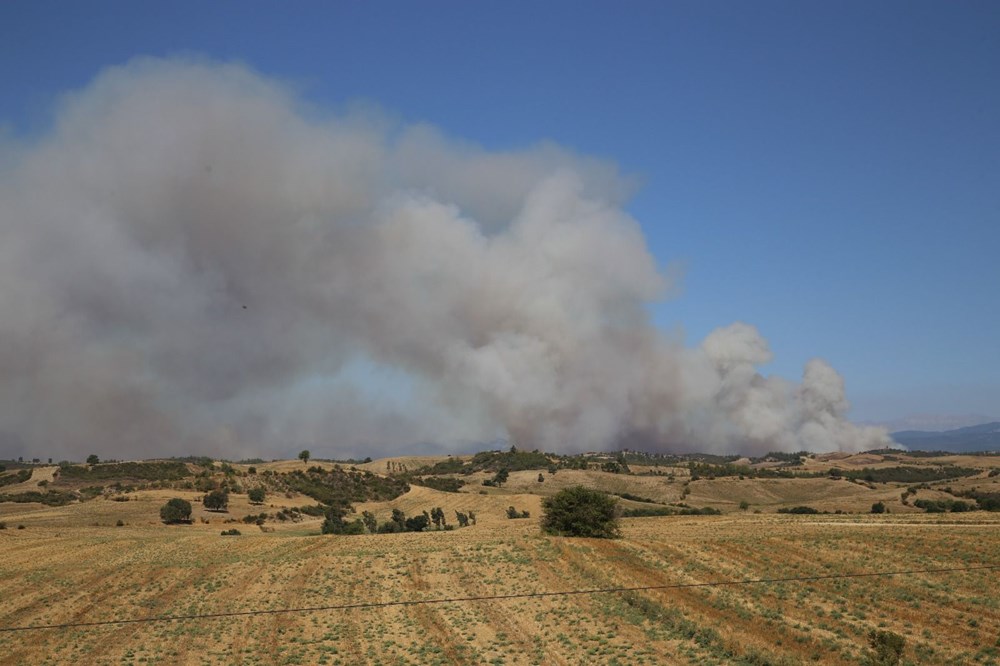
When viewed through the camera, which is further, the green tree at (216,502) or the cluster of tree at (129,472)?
the cluster of tree at (129,472)

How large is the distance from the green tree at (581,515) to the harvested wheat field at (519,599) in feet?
Result: 9.92

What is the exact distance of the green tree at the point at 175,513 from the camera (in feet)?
372

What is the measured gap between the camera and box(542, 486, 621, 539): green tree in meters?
72.7

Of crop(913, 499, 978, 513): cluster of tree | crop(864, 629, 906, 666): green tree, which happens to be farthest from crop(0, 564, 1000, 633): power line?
crop(913, 499, 978, 513): cluster of tree

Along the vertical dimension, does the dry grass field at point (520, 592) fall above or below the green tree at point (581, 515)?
below

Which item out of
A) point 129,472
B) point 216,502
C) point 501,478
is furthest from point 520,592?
point 129,472

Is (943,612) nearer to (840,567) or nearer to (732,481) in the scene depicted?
(840,567)

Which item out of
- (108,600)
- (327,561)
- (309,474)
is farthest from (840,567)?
(309,474)

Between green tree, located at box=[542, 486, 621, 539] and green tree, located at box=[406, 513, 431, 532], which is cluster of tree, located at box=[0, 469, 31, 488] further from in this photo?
green tree, located at box=[542, 486, 621, 539]

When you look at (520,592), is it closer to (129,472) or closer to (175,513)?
(175,513)

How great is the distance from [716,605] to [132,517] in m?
99.6

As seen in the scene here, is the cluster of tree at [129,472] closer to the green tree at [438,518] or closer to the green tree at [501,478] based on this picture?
the green tree at [501,478]

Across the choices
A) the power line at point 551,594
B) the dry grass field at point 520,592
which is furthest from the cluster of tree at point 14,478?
the power line at point 551,594

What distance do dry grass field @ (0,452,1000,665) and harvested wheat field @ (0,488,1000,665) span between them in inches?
7.6
